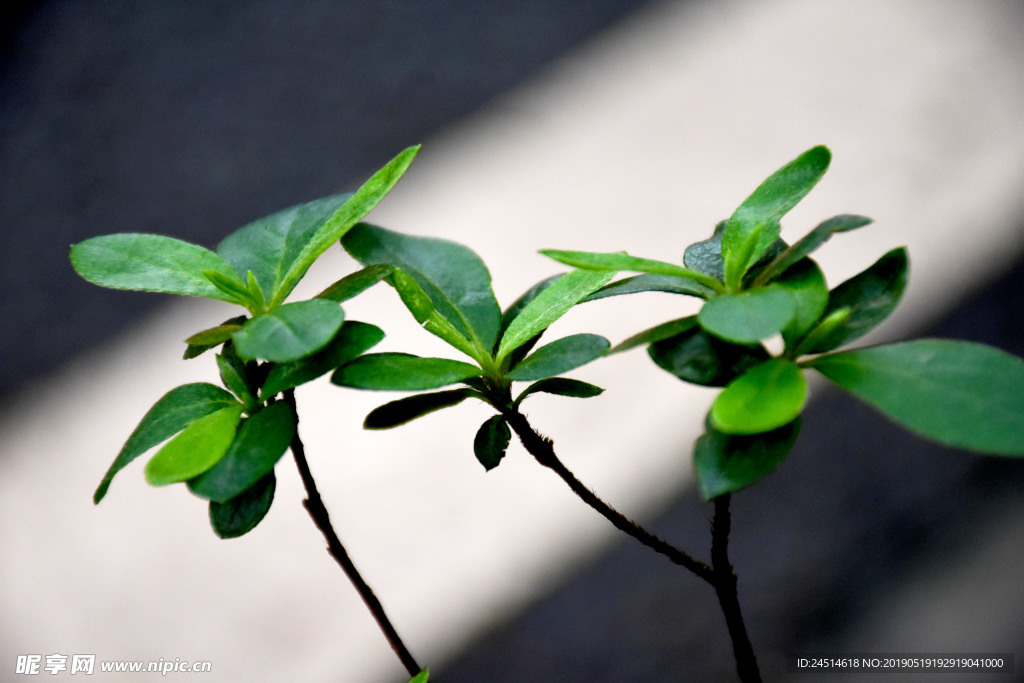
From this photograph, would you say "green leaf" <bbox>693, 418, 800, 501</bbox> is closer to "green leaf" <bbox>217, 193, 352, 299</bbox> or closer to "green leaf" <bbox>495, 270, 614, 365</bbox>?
"green leaf" <bbox>495, 270, 614, 365</bbox>

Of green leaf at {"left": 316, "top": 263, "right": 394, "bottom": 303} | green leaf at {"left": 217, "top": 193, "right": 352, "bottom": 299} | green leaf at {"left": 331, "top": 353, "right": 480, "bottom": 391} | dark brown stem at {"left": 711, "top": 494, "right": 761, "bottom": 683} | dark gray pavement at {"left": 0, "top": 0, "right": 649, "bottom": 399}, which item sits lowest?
dark brown stem at {"left": 711, "top": 494, "right": 761, "bottom": 683}

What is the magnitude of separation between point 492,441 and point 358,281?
10 centimetres

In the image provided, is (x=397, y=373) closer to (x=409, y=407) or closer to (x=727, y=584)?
(x=409, y=407)

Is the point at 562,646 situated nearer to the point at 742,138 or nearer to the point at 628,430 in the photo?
the point at 628,430

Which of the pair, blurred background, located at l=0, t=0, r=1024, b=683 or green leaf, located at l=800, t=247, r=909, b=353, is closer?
green leaf, located at l=800, t=247, r=909, b=353

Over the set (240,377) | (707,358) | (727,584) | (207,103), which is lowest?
(727,584)

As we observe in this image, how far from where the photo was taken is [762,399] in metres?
0.29

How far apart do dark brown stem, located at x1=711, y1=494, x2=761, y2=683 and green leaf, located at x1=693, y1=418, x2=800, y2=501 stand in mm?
38

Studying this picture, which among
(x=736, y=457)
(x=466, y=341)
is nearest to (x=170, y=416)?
(x=466, y=341)

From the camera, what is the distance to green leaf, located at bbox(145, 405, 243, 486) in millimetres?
321

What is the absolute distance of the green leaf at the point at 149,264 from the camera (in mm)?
359

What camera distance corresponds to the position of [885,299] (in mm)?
314

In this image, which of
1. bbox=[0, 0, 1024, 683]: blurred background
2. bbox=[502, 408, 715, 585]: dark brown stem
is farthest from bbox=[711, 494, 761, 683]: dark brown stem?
bbox=[0, 0, 1024, 683]: blurred background

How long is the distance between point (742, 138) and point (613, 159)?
1.06ft
